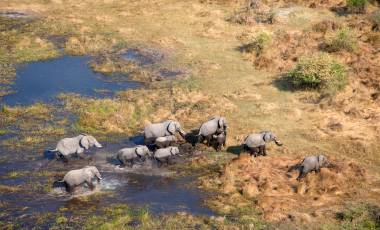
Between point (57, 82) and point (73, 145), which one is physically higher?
point (73, 145)

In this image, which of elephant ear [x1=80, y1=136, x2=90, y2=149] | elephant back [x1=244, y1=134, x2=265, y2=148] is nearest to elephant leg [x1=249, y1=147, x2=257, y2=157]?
elephant back [x1=244, y1=134, x2=265, y2=148]

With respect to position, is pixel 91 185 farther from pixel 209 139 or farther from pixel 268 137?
pixel 268 137

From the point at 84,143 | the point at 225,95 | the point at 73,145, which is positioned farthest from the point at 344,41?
the point at 73,145

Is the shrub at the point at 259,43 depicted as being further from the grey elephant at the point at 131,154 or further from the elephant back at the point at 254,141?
the grey elephant at the point at 131,154

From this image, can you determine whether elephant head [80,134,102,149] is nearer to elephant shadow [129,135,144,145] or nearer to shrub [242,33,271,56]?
elephant shadow [129,135,144,145]

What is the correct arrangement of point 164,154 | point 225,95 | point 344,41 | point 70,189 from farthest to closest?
point 344,41, point 225,95, point 164,154, point 70,189

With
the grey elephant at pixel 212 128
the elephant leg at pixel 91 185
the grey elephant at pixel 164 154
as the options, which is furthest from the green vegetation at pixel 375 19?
the elephant leg at pixel 91 185

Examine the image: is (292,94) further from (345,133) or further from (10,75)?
(10,75)

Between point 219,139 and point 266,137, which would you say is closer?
point 266,137

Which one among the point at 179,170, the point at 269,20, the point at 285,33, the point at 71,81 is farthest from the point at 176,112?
the point at 269,20
